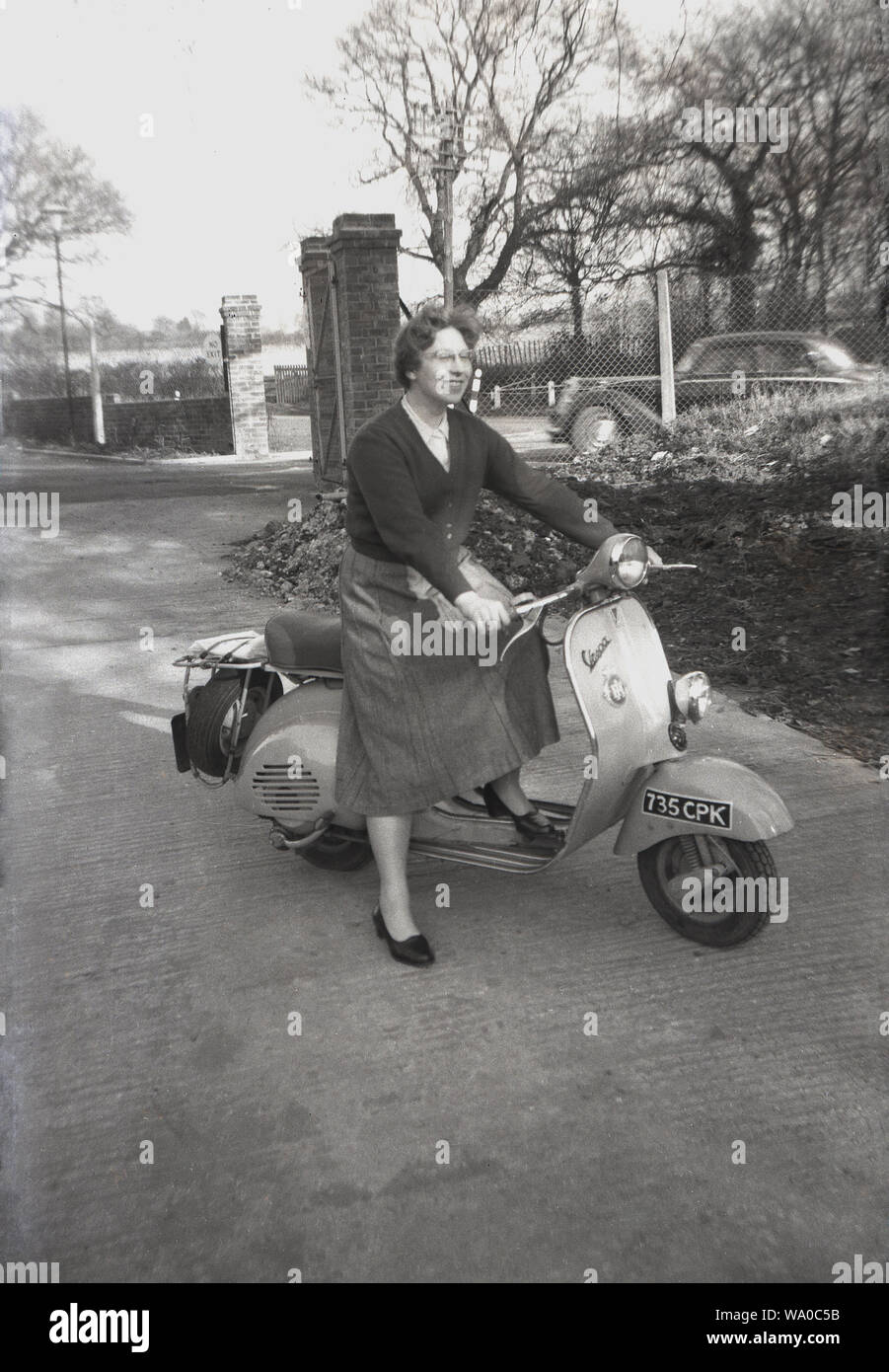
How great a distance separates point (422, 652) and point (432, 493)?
1.43 ft

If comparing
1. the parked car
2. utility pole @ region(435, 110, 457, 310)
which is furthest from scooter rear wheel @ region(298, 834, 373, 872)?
the parked car

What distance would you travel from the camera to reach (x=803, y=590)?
6.79m

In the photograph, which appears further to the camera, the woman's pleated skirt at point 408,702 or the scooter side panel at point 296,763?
the scooter side panel at point 296,763

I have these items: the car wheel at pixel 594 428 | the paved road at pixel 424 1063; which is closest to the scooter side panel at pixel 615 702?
the paved road at pixel 424 1063

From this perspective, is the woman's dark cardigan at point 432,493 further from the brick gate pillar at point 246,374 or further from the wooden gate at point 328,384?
the brick gate pillar at point 246,374

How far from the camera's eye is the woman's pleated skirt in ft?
10.5

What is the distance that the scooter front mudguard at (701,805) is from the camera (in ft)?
9.93

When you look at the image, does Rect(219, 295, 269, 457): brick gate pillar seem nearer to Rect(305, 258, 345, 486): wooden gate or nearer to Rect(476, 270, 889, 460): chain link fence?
Rect(305, 258, 345, 486): wooden gate

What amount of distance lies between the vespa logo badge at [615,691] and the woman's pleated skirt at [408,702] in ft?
1.03

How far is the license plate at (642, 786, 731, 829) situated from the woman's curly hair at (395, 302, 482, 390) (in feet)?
4.29

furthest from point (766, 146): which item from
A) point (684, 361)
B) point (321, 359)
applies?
point (321, 359)

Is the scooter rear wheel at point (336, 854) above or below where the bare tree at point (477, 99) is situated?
below

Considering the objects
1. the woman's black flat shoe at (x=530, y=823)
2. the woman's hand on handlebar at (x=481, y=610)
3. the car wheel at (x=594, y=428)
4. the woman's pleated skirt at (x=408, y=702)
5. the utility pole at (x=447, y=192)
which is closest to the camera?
the woman's hand on handlebar at (x=481, y=610)

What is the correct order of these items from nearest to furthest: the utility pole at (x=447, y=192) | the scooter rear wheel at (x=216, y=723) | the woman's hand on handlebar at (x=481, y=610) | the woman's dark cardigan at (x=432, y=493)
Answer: the woman's hand on handlebar at (x=481, y=610)
the woman's dark cardigan at (x=432, y=493)
the scooter rear wheel at (x=216, y=723)
the utility pole at (x=447, y=192)
